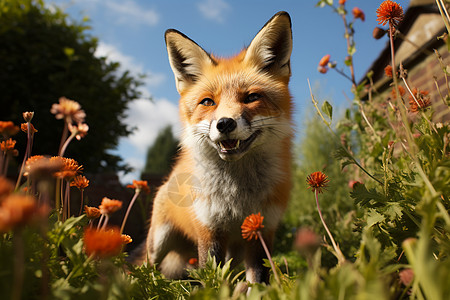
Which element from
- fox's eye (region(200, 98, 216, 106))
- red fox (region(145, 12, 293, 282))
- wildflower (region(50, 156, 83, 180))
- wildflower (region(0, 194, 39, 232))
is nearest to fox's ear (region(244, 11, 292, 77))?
red fox (region(145, 12, 293, 282))

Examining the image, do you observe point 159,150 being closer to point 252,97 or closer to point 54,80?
point 54,80

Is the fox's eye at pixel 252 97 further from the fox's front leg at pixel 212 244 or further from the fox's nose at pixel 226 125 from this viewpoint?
the fox's front leg at pixel 212 244

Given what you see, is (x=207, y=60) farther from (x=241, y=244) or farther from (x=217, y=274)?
Answer: (x=217, y=274)

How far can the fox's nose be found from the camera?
181 cm

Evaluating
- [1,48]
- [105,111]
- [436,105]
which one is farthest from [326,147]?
[1,48]

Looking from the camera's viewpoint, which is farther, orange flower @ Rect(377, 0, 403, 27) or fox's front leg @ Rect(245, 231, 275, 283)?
fox's front leg @ Rect(245, 231, 275, 283)

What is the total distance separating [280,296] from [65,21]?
722 centimetres

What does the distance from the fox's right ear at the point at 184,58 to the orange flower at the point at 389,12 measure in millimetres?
1235

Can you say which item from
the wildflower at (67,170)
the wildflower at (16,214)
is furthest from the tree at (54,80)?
the wildflower at (16,214)

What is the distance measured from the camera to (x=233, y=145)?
1.92 meters

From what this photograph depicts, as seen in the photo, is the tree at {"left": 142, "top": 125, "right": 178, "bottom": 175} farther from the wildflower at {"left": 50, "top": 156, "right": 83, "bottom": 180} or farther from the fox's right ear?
the wildflower at {"left": 50, "top": 156, "right": 83, "bottom": 180}

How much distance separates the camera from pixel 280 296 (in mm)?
961

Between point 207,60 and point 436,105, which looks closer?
point 207,60

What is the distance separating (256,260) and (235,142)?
0.86 meters
